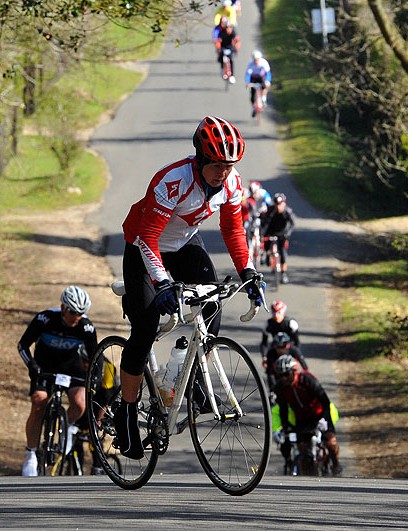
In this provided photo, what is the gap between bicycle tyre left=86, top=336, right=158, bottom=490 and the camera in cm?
761

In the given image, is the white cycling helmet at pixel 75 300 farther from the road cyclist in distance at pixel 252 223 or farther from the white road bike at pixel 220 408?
the road cyclist in distance at pixel 252 223

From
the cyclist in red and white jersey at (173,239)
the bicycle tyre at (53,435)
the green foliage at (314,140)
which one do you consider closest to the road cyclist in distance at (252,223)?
the green foliage at (314,140)

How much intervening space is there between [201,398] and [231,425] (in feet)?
0.86

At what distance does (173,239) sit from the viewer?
7.18 metres

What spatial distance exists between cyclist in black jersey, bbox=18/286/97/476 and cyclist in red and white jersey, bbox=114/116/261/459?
3.98 m

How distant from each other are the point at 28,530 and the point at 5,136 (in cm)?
2427

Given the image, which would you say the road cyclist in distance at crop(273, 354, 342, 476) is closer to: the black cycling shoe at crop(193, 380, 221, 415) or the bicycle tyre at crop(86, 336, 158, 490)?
the bicycle tyre at crop(86, 336, 158, 490)

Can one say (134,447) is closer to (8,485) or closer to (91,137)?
(8,485)

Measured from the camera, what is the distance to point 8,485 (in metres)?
9.02

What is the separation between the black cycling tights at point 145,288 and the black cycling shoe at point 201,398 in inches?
14.1

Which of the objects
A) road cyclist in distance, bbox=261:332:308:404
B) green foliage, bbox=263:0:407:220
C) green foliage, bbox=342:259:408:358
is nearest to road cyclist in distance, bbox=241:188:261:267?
green foliage, bbox=342:259:408:358

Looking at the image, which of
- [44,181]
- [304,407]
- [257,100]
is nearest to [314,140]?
[257,100]

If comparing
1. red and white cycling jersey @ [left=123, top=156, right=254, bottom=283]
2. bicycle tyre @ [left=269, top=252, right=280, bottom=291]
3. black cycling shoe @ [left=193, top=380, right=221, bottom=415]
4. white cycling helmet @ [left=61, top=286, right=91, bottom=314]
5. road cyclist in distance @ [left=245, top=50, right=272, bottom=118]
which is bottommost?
black cycling shoe @ [left=193, top=380, right=221, bottom=415]

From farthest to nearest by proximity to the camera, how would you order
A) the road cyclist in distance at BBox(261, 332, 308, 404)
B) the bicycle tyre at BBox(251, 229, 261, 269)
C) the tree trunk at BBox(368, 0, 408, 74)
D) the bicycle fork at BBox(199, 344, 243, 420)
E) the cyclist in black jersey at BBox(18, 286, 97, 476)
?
the bicycle tyre at BBox(251, 229, 261, 269) → the tree trunk at BBox(368, 0, 408, 74) → the road cyclist in distance at BBox(261, 332, 308, 404) → the cyclist in black jersey at BBox(18, 286, 97, 476) → the bicycle fork at BBox(199, 344, 243, 420)
